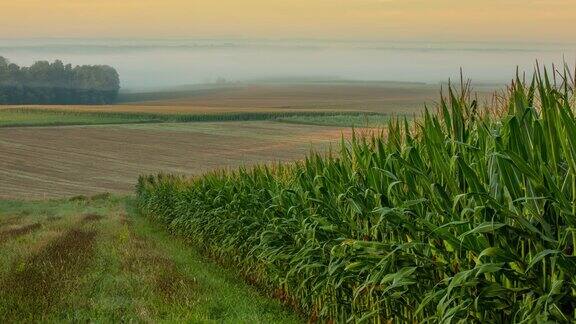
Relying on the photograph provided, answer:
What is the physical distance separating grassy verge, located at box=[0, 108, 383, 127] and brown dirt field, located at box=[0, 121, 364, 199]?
11777 millimetres

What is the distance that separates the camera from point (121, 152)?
8281cm

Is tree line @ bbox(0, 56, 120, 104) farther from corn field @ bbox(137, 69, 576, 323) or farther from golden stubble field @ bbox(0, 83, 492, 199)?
corn field @ bbox(137, 69, 576, 323)

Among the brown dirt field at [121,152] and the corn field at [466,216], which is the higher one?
the corn field at [466,216]

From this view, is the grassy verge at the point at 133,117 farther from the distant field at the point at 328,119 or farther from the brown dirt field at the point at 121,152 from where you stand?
the brown dirt field at the point at 121,152

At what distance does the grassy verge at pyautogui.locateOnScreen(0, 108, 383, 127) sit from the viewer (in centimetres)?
11344

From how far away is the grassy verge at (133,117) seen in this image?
11344 cm

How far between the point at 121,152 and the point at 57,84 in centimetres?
10770

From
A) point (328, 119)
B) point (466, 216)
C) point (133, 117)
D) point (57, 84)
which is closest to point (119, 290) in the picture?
point (466, 216)

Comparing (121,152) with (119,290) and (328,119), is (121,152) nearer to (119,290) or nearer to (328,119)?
(328,119)

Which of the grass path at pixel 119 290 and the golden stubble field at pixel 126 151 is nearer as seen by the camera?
the grass path at pixel 119 290

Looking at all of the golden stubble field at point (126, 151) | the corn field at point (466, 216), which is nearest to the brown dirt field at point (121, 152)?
the golden stubble field at point (126, 151)

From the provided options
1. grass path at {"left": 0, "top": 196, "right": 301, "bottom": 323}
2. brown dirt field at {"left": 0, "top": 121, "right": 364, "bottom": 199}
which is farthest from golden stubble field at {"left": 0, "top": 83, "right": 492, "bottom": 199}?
grass path at {"left": 0, "top": 196, "right": 301, "bottom": 323}

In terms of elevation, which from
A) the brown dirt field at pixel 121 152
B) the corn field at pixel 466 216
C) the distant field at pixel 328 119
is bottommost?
the brown dirt field at pixel 121 152

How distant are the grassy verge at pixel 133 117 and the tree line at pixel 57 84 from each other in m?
42.0
